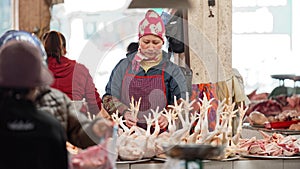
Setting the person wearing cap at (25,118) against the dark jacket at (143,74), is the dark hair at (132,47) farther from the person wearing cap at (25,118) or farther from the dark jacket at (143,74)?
the person wearing cap at (25,118)

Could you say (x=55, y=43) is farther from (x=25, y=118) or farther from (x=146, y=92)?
(x=25, y=118)

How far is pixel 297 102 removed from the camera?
18.2ft

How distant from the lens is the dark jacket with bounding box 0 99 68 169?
5.97 feet

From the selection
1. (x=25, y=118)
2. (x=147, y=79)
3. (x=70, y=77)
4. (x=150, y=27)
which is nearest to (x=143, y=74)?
(x=147, y=79)

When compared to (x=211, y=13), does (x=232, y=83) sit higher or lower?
lower

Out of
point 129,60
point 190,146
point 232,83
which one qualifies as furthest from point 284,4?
point 190,146

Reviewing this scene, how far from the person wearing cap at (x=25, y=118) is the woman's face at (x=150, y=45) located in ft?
5.25

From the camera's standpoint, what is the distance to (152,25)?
3629 mm

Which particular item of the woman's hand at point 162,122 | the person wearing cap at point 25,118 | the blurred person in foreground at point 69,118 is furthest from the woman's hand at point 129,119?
the person wearing cap at point 25,118

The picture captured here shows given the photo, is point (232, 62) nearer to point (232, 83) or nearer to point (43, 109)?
point (232, 83)

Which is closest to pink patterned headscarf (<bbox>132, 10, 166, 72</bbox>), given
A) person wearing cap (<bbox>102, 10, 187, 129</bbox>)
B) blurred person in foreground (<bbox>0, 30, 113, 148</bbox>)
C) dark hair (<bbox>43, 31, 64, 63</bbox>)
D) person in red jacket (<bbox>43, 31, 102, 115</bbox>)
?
person wearing cap (<bbox>102, 10, 187, 129</bbox>)

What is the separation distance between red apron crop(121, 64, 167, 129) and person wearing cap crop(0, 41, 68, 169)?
199cm

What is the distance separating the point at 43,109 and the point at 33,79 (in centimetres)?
9

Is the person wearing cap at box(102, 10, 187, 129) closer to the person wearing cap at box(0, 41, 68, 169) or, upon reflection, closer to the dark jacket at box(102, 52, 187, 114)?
the dark jacket at box(102, 52, 187, 114)
